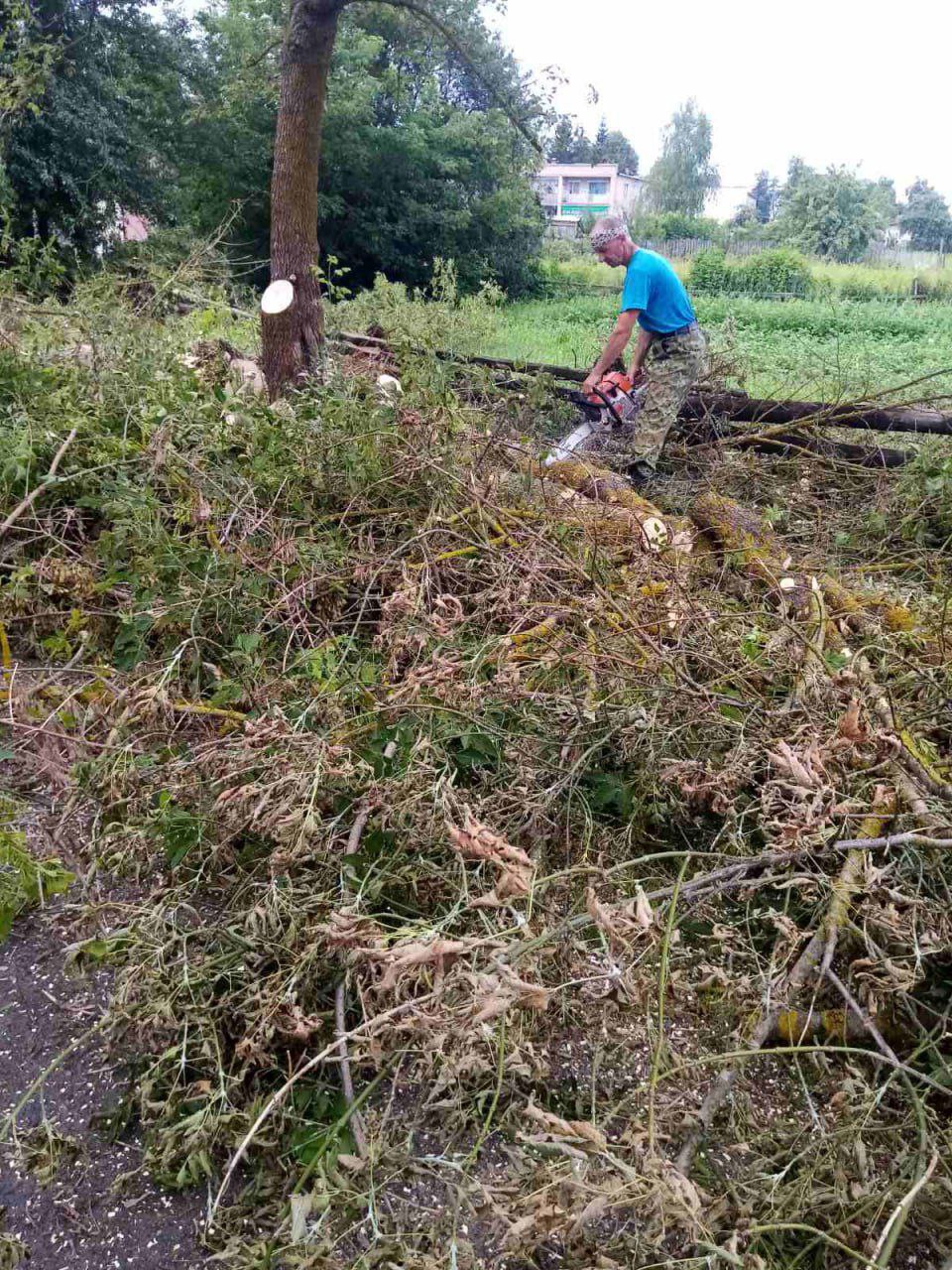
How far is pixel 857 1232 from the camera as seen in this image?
5.14 feet

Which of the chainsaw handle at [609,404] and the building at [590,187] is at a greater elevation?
the building at [590,187]

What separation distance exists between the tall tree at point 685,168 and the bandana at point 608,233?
89.9m

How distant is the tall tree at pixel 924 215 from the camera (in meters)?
69.2

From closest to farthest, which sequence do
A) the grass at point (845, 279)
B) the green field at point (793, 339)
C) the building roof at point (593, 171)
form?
1. the green field at point (793, 339)
2. the grass at point (845, 279)
3. the building roof at point (593, 171)

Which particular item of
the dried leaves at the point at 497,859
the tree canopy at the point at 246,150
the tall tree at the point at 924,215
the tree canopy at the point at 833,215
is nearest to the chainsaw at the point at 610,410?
the dried leaves at the point at 497,859

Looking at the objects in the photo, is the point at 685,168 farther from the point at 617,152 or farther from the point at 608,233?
the point at 608,233

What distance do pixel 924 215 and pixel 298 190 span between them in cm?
8308

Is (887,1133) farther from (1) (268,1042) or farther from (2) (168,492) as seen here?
(2) (168,492)

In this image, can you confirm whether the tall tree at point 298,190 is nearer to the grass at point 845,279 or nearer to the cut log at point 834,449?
the cut log at point 834,449

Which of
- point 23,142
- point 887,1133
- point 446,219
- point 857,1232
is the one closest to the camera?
point 857,1232

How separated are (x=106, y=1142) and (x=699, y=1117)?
1.23m

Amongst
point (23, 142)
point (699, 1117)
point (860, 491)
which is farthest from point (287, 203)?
point (23, 142)

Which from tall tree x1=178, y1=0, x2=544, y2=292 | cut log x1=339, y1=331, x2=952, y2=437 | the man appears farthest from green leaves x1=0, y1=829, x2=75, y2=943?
tall tree x1=178, y1=0, x2=544, y2=292

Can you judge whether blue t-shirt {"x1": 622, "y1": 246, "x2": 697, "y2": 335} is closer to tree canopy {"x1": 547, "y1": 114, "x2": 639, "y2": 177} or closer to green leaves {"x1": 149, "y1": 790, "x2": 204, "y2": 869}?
green leaves {"x1": 149, "y1": 790, "x2": 204, "y2": 869}
